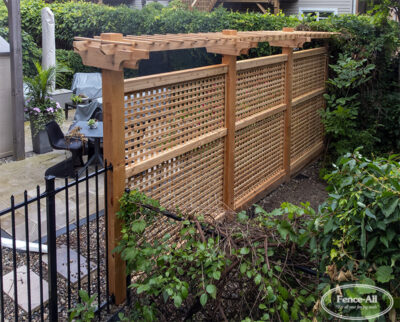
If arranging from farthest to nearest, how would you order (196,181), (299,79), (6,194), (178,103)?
(299,79) → (6,194) → (196,181) → (178,103)

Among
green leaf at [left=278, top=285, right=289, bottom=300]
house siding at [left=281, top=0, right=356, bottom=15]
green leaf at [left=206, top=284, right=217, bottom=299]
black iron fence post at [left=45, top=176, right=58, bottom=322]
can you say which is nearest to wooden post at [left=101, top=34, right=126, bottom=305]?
black iron fence post at [left=45, top=176, right=58, bottom=322]

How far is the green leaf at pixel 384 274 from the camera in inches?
86.5

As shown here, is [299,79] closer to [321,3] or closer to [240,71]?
[240,71]

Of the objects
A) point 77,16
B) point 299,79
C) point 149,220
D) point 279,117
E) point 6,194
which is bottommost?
point 6,194

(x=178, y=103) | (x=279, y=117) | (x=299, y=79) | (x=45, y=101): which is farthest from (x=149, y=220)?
(x=45, y=101)

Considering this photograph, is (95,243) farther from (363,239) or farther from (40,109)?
(40,109)

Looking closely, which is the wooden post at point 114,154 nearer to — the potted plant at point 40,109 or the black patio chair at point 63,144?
the black patio chair at point 63,144

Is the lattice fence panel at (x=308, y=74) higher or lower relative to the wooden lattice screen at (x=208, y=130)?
higher

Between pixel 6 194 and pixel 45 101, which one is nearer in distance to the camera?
pixel 6 194

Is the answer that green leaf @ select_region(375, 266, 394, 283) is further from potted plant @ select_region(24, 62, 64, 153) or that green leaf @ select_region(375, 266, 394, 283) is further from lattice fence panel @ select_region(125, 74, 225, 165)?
potted plant @ select_region(24, 62, 64, 153)

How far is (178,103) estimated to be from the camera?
409cm

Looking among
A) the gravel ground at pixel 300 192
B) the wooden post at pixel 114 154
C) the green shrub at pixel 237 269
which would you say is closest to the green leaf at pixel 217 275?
the green shrub at pixel 237 269

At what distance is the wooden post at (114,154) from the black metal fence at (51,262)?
55 millimetres

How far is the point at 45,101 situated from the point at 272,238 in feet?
18.3
